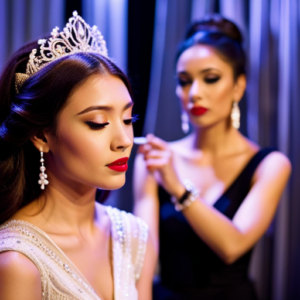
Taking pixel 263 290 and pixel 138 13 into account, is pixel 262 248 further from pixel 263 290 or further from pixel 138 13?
pixel 138 13

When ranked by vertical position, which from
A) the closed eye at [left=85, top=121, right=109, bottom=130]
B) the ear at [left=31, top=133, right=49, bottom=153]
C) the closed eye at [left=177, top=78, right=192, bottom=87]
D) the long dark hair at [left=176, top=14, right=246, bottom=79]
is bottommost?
the ear at [left=31, top=133, right=49, bottom=153]

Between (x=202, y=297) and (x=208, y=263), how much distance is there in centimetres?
13

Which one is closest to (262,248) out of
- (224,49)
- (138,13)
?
(224,49)

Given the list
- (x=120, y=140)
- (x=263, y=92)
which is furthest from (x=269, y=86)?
(x=120, y=140)

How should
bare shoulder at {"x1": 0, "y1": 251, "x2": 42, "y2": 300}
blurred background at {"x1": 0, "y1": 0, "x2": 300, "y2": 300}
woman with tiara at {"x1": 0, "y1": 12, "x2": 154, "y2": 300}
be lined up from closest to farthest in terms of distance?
bare shoulder at {"x1": 0, "y1": 251, "x2": 42, "y2": 300}, woman with tiara at {"x1": 0, "y1": 12, "x2": 154, "y2": 300}, blurred background at {"x1": 0, "y1": 0, "x2": 300, "y2": 300}

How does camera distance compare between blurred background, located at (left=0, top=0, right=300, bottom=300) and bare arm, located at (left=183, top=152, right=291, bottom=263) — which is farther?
blurred background, located at (left=0, top=0, right=300, bottom=300)

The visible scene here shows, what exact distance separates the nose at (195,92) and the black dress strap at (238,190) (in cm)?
36

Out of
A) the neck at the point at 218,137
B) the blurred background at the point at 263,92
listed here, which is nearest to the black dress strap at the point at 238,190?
the neck at the point at 218,137

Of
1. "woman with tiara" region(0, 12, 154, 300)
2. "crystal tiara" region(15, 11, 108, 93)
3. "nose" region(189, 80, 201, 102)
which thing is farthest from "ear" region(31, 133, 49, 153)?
"nose" region(189, 80, 201, 102)

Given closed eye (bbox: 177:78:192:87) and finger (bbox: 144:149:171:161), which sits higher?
closed eye (bbox: 177:78:192:87)

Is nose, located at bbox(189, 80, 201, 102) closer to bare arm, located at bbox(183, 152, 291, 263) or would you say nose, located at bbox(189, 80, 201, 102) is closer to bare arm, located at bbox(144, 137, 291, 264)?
bare arm, located at bbox(144, 137, 291, 264)

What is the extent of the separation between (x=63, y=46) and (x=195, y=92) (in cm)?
73

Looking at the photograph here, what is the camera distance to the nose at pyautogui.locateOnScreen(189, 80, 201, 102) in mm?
1756

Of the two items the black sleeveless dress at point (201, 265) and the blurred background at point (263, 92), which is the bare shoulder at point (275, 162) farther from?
the blurred background at point (263, 92)
